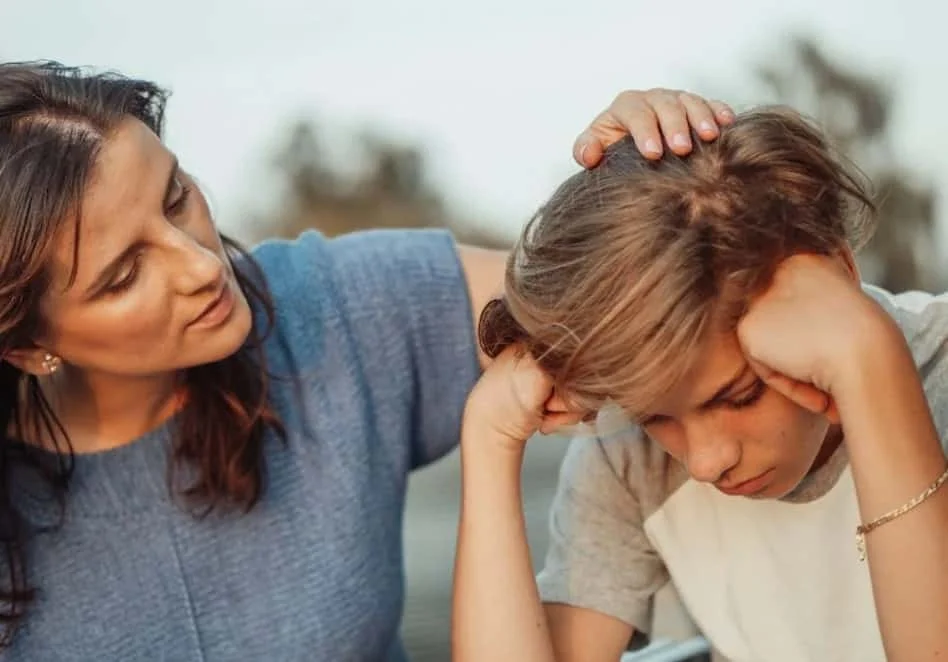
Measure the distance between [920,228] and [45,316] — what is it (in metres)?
1.39

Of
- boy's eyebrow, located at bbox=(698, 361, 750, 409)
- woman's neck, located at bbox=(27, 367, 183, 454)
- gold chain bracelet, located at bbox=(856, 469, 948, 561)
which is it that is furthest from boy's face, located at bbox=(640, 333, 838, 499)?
woman's neck, located at bbox=(27, 367, 183, 454)

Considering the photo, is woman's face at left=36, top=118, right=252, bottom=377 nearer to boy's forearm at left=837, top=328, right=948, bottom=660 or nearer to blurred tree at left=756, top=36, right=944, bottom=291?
boy's forearm at left=837, top=328, right=948, bottom=660

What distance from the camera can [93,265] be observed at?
1403 mm

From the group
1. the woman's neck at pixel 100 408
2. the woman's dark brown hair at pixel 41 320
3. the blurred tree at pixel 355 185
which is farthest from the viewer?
the blurred tree at pixel 355 185

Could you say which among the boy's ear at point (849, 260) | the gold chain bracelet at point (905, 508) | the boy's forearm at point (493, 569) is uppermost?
the boy's ear at point (849, 260)

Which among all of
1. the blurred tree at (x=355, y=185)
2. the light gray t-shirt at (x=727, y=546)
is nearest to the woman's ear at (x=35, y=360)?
the light gray t-shirt at (x=727, y=546)

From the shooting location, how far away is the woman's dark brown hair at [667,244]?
1.21 meters

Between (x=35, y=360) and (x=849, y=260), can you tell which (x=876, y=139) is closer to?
(x=849, y=260)

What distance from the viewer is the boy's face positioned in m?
1.24

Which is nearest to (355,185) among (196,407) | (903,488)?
(196,407)

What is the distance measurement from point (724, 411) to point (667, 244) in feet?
0.52

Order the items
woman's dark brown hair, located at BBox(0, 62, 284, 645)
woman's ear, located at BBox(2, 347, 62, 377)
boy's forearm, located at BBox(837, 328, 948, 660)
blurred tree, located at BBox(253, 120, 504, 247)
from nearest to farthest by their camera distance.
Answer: boy's forearm, located at BBox(837, 328, 948, 660) → woman's dark brown hair, located at BBox(0, 62, 284, 645) → woman's ear, located at BBox(2, 347, 62, 377) → blurred tree, located at BBox(253, 120, 504, 247)

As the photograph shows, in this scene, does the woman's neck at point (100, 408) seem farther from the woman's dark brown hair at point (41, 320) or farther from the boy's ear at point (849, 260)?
the boy's ear at point (849, 260)

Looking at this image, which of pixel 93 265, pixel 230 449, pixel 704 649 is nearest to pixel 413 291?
pixel 230 449
